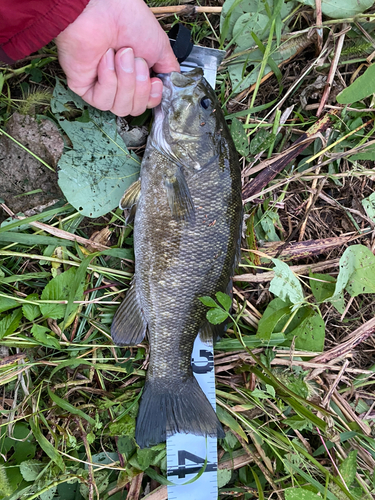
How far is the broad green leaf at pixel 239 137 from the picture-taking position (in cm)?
224

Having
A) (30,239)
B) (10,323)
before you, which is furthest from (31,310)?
(30,239)

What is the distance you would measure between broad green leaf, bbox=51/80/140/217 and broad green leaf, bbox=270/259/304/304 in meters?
1.18

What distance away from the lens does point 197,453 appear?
7.54 feet

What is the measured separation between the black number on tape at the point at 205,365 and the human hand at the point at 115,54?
171 cm

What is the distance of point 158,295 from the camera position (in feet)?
6.98

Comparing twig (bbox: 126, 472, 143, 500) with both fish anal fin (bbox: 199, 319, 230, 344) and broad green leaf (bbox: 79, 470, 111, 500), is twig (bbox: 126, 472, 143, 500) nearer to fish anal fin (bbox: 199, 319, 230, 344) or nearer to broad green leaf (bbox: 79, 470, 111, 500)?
broad green leaf (bbox: 79, 470, 111, 500)

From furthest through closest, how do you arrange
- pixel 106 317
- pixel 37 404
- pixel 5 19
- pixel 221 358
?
pixel 221 358, pixel 106 317, pixel 37 404, pixel 5 19

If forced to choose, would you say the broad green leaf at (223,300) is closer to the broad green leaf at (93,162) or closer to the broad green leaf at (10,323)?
the broad green leaf at (93,162)

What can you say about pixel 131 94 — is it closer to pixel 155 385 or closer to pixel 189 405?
pixel 155 385

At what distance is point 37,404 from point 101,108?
1.90 m

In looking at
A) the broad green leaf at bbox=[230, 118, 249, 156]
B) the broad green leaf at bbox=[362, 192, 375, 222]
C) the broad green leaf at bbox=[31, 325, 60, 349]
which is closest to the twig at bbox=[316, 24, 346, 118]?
the broad green leaf at bbox=[230, 118, 249, 156]

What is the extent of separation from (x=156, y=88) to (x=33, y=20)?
2.26ft

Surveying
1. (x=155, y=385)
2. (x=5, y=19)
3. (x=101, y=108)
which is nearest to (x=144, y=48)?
(x=101, y=108)

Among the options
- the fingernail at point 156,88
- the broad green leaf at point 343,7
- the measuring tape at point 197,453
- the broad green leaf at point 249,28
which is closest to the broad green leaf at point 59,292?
the measuring tape at point 197,453
